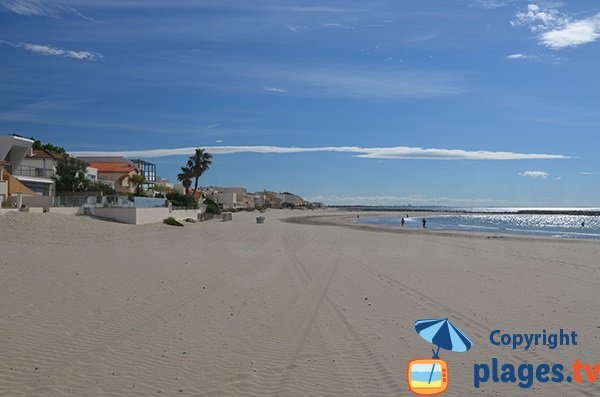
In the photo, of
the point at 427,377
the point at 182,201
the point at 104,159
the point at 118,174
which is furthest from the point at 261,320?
the point at 104,159

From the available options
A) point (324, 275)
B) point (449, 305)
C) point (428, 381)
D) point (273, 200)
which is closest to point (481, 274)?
point (324, 275)

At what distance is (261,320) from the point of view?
31.4 feet

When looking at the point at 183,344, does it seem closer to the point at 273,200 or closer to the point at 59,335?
the point at 59,335

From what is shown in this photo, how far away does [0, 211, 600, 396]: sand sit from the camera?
6.31m

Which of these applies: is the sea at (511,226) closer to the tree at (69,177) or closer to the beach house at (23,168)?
the tree at (69,177)

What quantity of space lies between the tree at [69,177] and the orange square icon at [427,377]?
46.2 metres

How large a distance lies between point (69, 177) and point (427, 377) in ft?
153

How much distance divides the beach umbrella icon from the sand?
0.16 metres

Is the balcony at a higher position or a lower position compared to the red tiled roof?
lower

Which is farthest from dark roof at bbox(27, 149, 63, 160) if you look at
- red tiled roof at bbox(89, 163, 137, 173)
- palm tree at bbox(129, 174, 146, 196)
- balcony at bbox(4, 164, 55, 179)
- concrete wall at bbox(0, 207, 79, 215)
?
concrete wall at bbox(0, 207, 79, 215)

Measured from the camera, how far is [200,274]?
15328mm

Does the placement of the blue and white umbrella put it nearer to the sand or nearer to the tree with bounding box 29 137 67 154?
the sand

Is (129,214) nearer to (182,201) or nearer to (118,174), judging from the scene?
(182,201)

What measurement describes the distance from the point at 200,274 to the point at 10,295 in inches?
204
